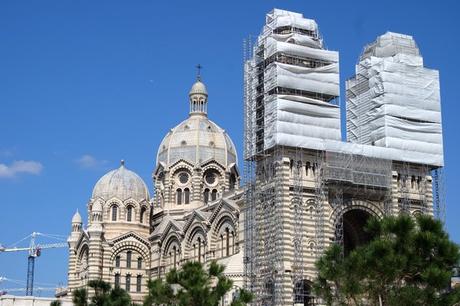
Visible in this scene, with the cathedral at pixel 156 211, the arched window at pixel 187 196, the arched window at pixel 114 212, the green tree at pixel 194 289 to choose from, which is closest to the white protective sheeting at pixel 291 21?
the cathedral at pixel 156 211

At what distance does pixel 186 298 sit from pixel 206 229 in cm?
3224

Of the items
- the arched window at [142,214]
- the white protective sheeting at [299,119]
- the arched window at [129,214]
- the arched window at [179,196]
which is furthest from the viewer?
the arched window at [179,196]

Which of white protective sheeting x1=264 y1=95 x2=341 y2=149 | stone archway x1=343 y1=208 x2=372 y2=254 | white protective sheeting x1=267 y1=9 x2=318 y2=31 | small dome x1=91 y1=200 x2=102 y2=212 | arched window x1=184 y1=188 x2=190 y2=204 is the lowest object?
stone archway x1=343 y1=208 x2=372 y2=254

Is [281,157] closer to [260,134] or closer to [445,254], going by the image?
[260,134]

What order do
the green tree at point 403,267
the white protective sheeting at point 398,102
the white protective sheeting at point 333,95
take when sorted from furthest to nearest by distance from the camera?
1. the white protective sheeting at point 398,102
2. the white protective sheeting at point 333,95
3. the green tree at point 403,267

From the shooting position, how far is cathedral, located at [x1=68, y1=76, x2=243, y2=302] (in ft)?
225

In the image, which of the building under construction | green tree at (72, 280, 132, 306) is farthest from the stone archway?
green tree at (72, 280, 132, 306)

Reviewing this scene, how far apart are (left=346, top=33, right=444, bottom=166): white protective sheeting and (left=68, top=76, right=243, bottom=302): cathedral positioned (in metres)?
14.8

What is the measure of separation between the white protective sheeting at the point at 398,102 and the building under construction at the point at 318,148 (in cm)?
8

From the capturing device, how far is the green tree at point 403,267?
28.1 metres

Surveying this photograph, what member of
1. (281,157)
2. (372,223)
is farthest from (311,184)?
(372,223)

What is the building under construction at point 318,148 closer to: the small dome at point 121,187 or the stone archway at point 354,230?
the stone archway at point 354,230

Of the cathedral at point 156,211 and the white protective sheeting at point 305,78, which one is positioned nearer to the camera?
the white protective sheeting at point 305,78

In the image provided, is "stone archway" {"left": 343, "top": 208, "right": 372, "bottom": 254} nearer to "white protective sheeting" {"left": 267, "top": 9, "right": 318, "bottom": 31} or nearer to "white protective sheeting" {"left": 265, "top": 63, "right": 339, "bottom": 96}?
"white protective sheeting" {"left": 265, "top": 63, "right": 339, "bottom": 96}
